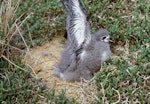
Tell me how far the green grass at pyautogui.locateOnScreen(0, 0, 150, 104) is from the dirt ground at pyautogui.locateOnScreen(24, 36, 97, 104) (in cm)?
10

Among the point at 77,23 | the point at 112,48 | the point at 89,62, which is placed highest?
the point at 77,23

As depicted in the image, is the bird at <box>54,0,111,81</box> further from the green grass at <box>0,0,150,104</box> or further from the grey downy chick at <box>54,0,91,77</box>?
the green grass at <box>0,0,150,104</box>

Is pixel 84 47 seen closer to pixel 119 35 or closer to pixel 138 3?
pixel 119 35

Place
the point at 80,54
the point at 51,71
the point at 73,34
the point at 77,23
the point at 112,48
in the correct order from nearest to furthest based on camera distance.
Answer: the point at 77,23
the point at 73,34
the point at 80,54
the point at 51,71
the point at 112,48

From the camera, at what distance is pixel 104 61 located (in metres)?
5.10

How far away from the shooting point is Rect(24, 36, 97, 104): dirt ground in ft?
15.7

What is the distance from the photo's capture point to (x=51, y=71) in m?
5.21

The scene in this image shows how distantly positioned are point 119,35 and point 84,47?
0.74 m

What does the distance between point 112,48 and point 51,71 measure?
92 centimetres

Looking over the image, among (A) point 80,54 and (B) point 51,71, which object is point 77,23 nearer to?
(A) point 80,54

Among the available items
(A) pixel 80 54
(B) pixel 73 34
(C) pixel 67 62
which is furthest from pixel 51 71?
(B) pixel 73 34

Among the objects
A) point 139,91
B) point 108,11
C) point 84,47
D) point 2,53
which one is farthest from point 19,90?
point 108,11

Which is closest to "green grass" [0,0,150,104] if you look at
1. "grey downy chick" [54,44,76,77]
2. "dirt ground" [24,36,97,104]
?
"dirt ground" [24,36,97,104]

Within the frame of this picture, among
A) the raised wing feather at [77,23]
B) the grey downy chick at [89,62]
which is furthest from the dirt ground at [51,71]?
the raised wing feather at [77,23]
